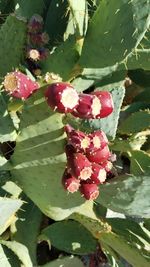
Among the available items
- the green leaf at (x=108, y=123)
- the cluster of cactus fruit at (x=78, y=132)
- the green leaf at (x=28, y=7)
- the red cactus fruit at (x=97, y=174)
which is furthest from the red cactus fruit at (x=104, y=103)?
the green leaf at (x=28, y=7)

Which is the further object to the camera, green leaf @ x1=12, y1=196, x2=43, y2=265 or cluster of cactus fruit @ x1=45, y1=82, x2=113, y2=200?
green leaf @ x1=12, y1=196, x2=43, y2=265

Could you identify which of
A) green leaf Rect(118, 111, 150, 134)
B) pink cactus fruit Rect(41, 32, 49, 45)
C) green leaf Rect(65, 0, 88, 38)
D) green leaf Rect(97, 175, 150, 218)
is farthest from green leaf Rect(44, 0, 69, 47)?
green leaf Rect(97, 175, 150, 218)

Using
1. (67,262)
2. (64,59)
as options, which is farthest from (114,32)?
(67,262)

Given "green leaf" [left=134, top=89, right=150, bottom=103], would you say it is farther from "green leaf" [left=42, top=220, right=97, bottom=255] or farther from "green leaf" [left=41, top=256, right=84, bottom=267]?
"green leaf" [left=41, top=256, right=84, bottom=267]

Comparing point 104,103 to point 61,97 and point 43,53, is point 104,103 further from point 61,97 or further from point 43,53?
point 43,53

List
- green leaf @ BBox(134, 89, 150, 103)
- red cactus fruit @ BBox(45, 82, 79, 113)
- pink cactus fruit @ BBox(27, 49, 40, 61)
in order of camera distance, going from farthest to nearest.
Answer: green leaf @ BBox(134, 89, 150, 103), pink cactus fruit @ BBox(27, 49, 40, 61), red cactus fruit @ BBox(45, 82, 79, 113)

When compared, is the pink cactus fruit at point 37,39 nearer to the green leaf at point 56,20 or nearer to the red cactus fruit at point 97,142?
the green leaf at point 56,20

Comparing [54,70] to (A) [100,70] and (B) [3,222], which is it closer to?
→ (A) [100,70]

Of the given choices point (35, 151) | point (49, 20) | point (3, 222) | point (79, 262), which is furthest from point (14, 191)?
point (49, 20)
